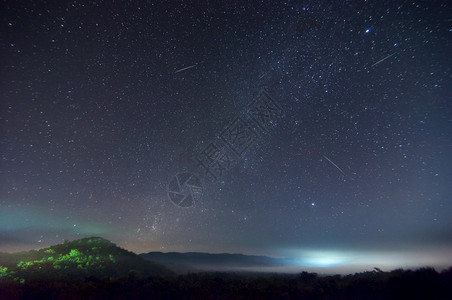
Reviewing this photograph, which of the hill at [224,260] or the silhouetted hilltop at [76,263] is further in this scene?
the hill at [224,260]

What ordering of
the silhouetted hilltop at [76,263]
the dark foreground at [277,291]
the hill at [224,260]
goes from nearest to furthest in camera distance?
the dark foreground at [277,291] < the silhouetted hilltop at [76,263] < the hill at [224,260]

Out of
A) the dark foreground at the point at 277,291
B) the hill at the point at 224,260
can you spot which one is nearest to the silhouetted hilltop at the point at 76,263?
the dark foreground at the point at 277,291

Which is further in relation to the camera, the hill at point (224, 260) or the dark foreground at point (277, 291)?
the hill at point (224, 260)

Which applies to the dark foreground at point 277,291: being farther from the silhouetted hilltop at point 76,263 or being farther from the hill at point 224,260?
the hill at point 224,260

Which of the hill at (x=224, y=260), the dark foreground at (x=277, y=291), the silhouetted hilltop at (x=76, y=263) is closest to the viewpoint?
the dark foreground at (x=277, y=291)

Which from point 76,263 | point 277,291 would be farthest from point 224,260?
point 277,291

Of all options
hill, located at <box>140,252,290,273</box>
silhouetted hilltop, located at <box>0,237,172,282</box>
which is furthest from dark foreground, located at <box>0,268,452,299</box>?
hill, located at <box>140,252,290,273</box>

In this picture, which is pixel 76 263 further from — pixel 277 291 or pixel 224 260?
pixel 224 260

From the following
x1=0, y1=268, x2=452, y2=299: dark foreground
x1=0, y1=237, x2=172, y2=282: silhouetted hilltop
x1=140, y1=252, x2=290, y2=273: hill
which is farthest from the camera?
x1=140, y1=252, x2=290, y2=273: hill

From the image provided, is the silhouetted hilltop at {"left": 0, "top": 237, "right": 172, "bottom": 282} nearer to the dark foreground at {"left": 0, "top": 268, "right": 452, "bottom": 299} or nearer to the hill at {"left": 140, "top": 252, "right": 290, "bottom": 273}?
the dark foreground at {"left": 0, "top": 268, "right": 452, "bottom": 299}

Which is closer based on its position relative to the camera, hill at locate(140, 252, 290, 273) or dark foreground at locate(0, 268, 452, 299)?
dark foreground at locate(0, 268, 452, 299)
